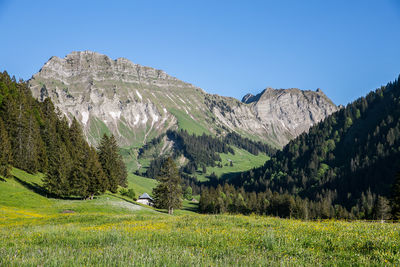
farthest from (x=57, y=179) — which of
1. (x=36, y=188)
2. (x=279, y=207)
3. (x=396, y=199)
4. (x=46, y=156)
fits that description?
(x=279, y=207)

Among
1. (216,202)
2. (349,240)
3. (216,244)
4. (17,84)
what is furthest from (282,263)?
(216,202)

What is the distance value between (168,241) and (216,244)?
6.71 ft

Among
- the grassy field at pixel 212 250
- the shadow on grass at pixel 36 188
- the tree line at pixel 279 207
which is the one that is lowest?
the tree line at pixel 279 207

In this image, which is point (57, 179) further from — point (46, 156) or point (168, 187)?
point (168, 187)

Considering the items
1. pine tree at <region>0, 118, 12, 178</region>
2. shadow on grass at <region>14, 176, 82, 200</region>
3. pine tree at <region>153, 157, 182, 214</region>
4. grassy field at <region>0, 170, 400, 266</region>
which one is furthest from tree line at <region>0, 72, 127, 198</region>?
grassy field at <region>0, 170, 400, 266</region>

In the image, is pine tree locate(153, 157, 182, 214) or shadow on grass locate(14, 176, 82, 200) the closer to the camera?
shadow on grass locate(14, 176, 82, 200)

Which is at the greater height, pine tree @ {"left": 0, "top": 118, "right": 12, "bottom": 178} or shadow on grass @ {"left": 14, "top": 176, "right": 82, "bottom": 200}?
pine tree @ {"left": 0, "top": 118, "right": 12, "bottom": 178}

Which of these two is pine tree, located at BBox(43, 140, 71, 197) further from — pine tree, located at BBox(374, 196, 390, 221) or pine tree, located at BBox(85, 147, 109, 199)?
pine tree, located at BBox(374, 196, 390, 221)

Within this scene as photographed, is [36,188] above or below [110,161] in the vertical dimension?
below

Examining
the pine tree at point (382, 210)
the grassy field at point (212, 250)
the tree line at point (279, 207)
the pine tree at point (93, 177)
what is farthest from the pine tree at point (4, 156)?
the pine tree at point (382, 210)

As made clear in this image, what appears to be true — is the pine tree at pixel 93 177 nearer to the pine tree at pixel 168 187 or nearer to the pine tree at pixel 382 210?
the pine tree at pixel 168 187

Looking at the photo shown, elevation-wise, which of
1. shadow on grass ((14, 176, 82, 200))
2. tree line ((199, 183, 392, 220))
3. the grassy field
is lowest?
tree line ((199, 183, 392, 220))

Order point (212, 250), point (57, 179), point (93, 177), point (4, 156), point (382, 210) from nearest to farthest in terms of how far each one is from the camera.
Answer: point (212, 250) → point (4, 156) → point (57, 179) → point (93, 177) → point (382, 210)

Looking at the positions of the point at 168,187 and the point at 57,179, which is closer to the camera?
the point at 57,179
